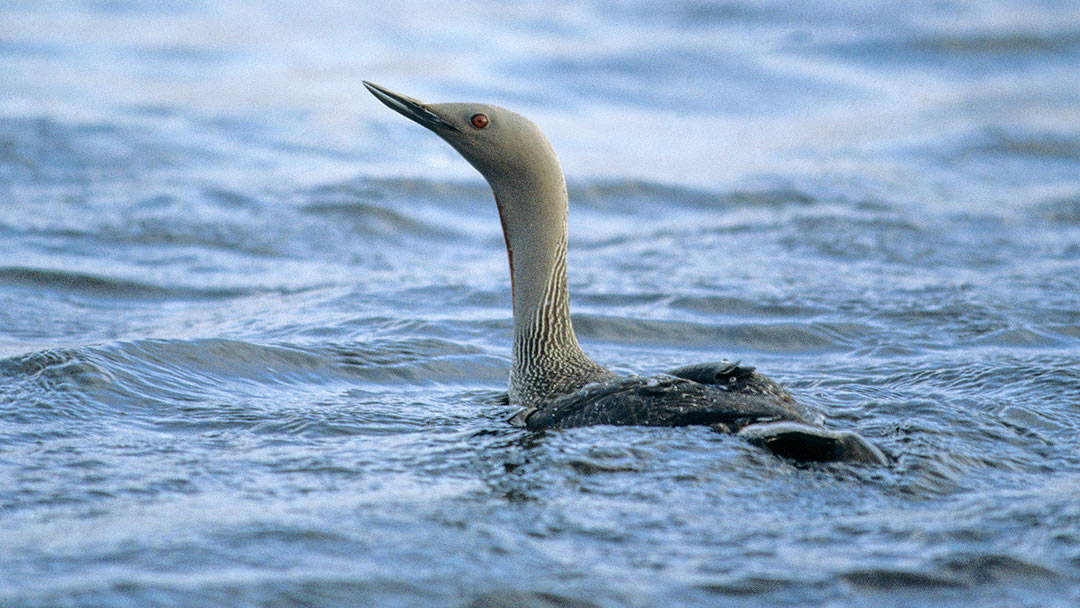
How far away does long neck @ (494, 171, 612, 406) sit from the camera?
4969 millimetres

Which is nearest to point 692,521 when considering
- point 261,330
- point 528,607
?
point 528,607

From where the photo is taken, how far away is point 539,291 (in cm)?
509

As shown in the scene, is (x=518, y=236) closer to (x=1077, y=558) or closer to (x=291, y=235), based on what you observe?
(x=1077, y=558)

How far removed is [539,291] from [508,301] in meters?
2.22

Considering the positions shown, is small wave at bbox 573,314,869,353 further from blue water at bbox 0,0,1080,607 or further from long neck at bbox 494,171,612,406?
long neck at bbox 494,171,612,406

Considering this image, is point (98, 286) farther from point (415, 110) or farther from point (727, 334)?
point (727, 334)

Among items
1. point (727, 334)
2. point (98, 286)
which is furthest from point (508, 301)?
point (98, 286)

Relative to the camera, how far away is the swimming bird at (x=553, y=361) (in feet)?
13.9

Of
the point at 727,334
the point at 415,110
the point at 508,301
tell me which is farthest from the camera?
the point at 508,301

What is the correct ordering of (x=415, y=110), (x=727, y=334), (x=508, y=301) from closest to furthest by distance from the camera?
(x=415, y=110), (x=727, y=334), (x=508, y=301)

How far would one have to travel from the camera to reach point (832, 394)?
17.6ft

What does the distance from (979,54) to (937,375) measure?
1072 centimetres

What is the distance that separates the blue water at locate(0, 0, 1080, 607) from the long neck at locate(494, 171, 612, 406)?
0.78 feet

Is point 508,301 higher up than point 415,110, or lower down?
lower down
